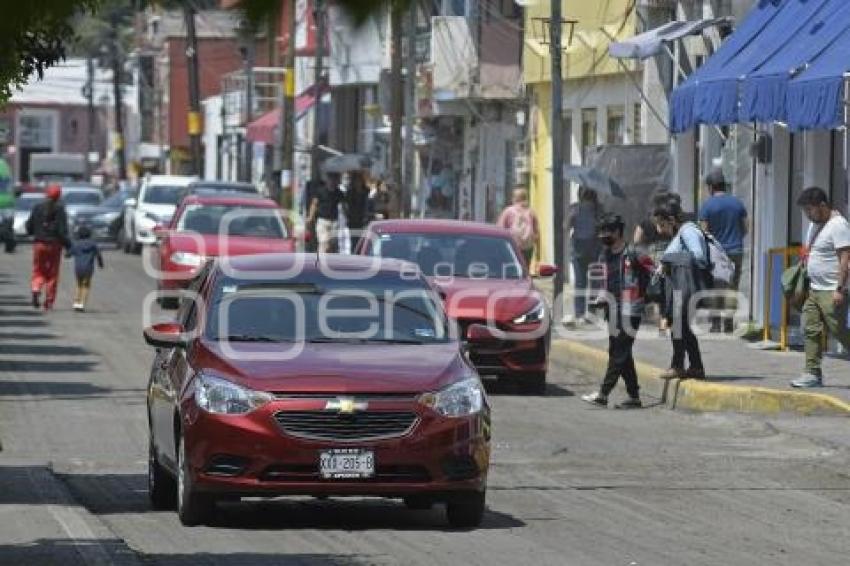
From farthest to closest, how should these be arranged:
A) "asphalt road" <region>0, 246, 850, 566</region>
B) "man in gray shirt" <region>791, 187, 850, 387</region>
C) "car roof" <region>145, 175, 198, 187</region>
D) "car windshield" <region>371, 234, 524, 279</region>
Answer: "car roof" <region>145, 175, 198, 187</region> → "car windshield" <region>371, 234, 524, 279</region> → "man in gray shirt" <region>791, 187, 850, 387</region> → "asphalt road" <region>0, 246, 850, 566</region>

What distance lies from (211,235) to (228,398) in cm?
2150

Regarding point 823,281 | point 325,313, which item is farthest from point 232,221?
point 325,313

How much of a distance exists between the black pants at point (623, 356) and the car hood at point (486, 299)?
3.98ft

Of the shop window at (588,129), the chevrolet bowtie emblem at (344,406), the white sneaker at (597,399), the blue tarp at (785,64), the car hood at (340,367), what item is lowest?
the white sneaker at (597,399)

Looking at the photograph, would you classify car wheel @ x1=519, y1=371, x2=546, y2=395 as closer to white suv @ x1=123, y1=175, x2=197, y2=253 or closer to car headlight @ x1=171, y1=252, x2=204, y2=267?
car headlight @ x1=171, y1=252, x2=204, y2=267

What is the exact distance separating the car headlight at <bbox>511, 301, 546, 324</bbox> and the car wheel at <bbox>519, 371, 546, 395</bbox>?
0.51m

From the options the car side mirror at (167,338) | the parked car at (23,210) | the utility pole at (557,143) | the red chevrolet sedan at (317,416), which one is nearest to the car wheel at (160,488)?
the red chevrolet sedan at (317,416)

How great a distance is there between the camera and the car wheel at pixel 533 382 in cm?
2145

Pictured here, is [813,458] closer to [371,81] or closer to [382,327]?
[382,327]

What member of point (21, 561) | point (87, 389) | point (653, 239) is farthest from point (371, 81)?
point (21, 561)

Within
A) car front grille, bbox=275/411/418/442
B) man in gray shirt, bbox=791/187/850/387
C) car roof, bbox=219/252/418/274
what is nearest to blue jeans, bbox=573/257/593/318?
man in gray shirt, bbox=791/187/850/387

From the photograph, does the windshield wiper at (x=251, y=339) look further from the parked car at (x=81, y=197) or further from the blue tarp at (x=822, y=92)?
the parked car at (x=81, y=197)

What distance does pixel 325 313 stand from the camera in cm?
1296

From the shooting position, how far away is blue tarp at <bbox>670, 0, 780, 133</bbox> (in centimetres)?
2572
